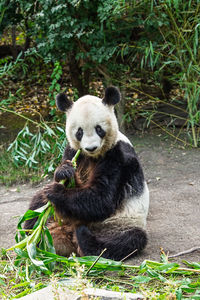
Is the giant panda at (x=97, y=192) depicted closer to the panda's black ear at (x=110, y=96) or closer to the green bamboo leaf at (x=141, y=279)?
the panda's black ear at (x=110, y=96)

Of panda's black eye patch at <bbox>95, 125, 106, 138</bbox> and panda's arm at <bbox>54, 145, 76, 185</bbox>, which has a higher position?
panda's black eye patch at <bbox>95, 125, 106, 138</bbox>

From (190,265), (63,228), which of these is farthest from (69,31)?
(190,265)

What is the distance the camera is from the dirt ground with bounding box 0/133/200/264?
4.10 meters

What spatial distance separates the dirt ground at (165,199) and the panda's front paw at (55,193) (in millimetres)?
444

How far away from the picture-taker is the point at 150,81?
8.61 m

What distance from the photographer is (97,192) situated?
3.64 m

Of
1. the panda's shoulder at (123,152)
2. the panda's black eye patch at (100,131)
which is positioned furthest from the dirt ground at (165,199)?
the panda's black eye patch at (100,131)

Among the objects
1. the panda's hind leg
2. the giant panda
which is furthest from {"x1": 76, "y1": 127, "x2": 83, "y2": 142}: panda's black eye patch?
the panda's hind leg

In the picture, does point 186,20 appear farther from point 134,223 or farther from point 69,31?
point 134,223

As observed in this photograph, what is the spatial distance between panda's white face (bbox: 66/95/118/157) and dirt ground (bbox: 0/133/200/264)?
2.99 ft

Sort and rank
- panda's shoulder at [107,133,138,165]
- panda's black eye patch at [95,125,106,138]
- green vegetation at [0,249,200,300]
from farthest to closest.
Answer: panda's shoulder at [107,133,138,165], panda's black eye patch at [95,125,106,138], green vegetation at [0,249,200,300]

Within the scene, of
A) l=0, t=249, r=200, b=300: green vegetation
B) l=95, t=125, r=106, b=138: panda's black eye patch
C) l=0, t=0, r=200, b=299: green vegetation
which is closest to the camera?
l=0, t=249, r=200, b=300: green vegetation

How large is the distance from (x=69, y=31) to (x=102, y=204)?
3646mm

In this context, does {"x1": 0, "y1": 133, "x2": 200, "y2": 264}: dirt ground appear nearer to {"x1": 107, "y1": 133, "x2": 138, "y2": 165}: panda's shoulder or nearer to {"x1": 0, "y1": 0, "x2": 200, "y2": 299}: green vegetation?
{"x1": 0, "y1": 0, "x2": 200, "y2": 299}: green vegetation
